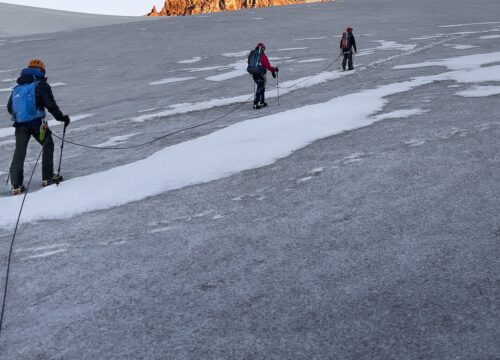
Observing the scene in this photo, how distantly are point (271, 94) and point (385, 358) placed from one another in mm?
12001

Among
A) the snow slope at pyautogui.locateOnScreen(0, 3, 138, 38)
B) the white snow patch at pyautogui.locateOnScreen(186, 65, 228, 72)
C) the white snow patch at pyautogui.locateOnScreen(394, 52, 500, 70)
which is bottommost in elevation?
the white snow patch at pyautogui.locateOnScreen(394, 52, 500, 70)

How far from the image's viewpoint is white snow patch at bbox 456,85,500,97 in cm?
1068

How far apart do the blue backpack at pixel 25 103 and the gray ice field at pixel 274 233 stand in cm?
110

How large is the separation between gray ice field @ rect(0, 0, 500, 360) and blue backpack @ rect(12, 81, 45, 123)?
1.10 metres

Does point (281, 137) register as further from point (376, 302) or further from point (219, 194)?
point (376, 302)

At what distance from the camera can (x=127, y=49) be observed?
27.7 meters

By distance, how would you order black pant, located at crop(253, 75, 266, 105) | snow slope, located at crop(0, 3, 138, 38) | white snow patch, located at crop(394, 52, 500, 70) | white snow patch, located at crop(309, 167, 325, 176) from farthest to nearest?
1. snow slope, located at crop(0, 3, 138, 38)
2. white snow patch, located at crop(394, 52, 500, 70)
3. black pant, located at crop(253, 75, 266, 105)
4. white snow patch, located at crop(309, 167, 325, 176)

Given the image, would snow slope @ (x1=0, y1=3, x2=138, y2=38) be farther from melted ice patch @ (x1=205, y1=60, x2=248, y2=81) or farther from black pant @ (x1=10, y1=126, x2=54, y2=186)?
black pant @ (x1=10, y1=126, x2=54, y2=186)

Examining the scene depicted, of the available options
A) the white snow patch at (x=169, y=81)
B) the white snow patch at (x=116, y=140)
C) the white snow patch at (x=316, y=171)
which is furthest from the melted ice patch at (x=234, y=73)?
the white snow patch at (x=316, y=171)

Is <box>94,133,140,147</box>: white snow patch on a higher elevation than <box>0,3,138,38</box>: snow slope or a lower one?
lower

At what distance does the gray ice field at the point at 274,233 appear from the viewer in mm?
3609

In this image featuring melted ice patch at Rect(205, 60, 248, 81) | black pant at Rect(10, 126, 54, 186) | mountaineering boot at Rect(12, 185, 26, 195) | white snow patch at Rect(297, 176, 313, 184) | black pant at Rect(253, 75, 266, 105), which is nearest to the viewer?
white snow patch at Rect(297, 176, 313, 184)

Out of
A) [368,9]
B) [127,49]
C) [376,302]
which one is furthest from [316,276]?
[368,9]

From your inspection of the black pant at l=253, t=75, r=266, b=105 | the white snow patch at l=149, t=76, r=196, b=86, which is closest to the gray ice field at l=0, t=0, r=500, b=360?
the black pant at l=253, t=75, r=266, b=105
